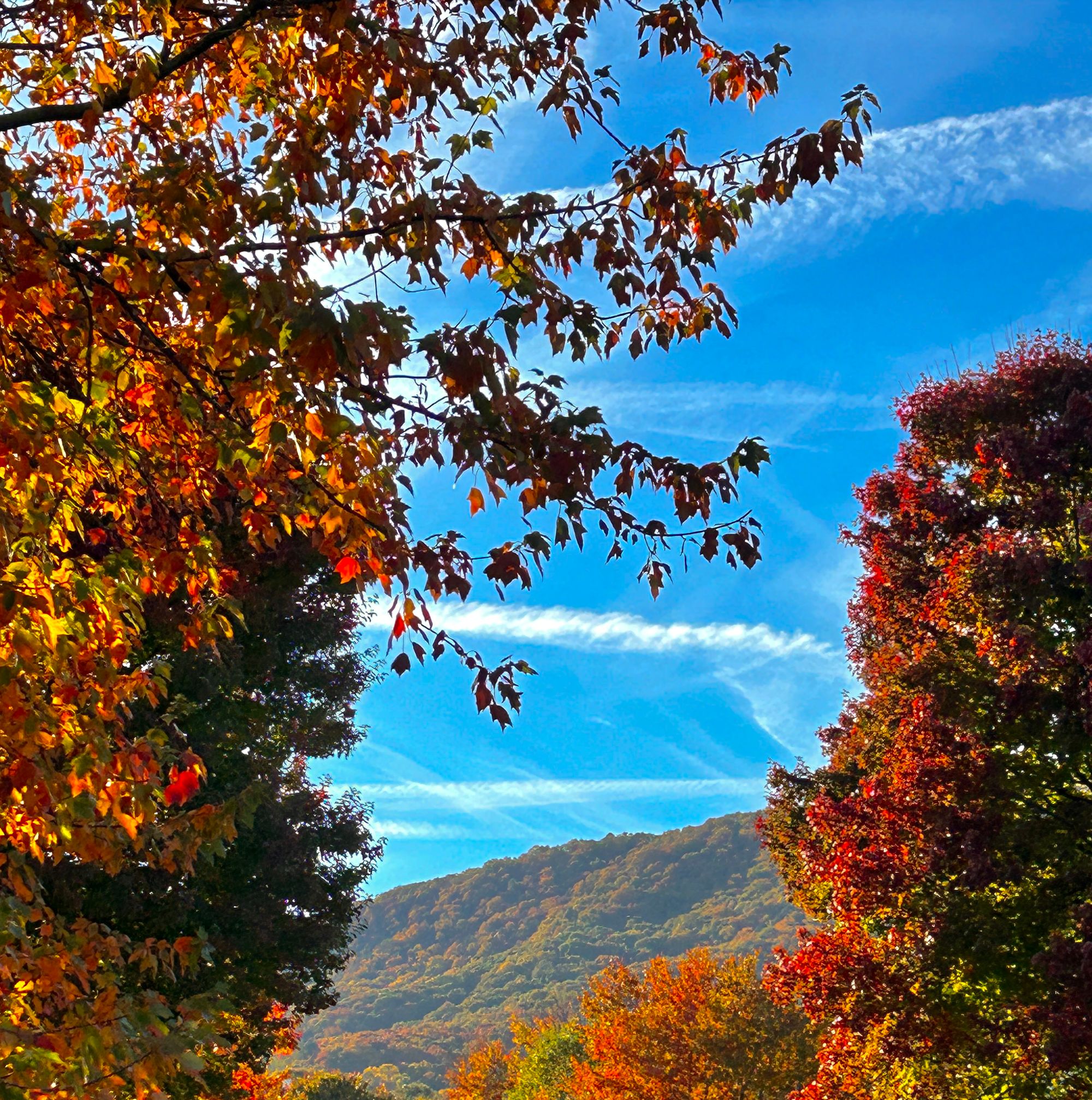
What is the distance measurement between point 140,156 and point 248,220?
272 cm

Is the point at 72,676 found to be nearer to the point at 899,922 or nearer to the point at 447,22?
the point at 447,22

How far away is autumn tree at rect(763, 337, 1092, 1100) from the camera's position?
1254cm

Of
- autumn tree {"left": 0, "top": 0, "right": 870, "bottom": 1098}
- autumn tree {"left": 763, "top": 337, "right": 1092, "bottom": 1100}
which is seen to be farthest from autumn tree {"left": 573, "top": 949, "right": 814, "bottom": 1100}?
autumn tree {"left": 0, "top": 0, "right": 870, "bottom": 1098}

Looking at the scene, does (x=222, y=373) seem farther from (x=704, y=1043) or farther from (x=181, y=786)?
(x=704, y=1043)

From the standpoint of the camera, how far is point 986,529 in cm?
1496

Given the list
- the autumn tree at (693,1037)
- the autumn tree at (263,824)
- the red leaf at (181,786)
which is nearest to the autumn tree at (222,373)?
the red leaf at (181,786)

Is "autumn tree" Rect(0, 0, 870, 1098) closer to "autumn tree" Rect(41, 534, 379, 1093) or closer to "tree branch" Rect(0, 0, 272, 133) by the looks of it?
"tree branch" Rect(0, 0, 272, 133)

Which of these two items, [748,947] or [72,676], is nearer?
[72,676]

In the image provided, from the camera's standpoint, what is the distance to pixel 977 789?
1298cm

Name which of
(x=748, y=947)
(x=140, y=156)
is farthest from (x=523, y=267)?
(x=748, y=947)

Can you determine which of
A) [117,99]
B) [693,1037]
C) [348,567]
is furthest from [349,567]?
[693,1037]

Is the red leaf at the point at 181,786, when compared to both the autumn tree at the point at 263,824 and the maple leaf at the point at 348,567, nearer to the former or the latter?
the maple leaf at the point at 348,567

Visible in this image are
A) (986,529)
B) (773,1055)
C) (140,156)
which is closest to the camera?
(140,156)

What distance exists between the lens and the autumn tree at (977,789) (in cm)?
1254
